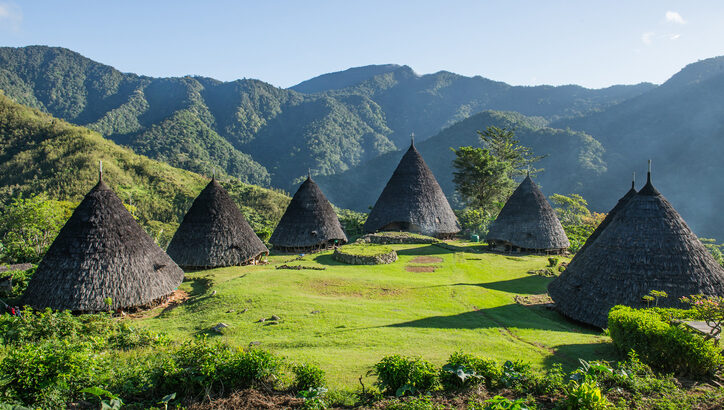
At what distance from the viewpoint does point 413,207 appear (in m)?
27.9

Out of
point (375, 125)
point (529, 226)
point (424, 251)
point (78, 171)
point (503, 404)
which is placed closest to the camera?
point (503, 404)

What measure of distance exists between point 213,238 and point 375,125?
9937 centimetres

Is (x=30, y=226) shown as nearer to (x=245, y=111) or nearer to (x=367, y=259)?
(x=367, y=259)

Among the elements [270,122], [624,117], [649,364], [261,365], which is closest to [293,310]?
[261,365]

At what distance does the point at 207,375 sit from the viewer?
6402 millimetres

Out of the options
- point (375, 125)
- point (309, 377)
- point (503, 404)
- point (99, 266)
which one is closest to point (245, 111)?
point (375, 125)

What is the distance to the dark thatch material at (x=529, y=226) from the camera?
23.5 m

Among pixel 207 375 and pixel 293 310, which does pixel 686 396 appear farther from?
pixel 293 310

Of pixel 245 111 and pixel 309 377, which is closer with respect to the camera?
pixel 309 377

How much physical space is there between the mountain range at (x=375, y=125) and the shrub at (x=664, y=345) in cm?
5170

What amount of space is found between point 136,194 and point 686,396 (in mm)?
43833

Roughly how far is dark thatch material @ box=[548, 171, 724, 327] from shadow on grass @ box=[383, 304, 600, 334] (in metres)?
0.49

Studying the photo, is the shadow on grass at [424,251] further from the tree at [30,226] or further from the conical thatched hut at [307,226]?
the tree at [30,226]

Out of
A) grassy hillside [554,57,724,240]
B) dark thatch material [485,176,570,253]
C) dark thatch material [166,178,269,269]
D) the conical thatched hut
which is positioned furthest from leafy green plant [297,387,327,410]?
grassy hillside [554,57,724,240]
